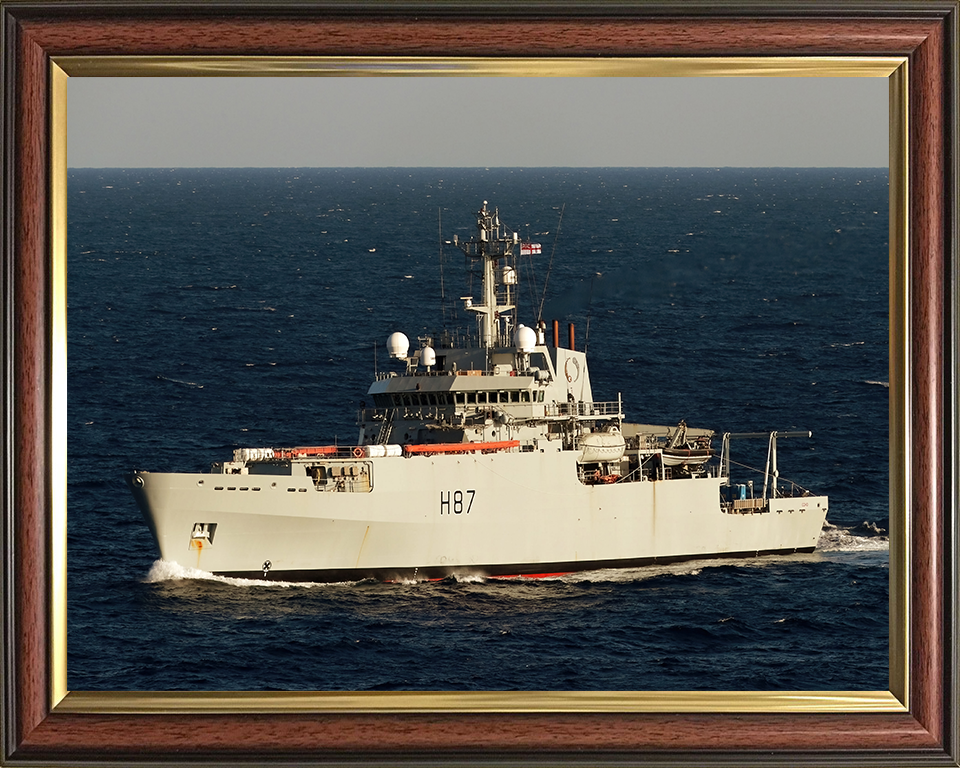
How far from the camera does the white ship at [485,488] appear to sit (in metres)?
34.2

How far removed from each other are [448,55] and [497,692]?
17.5ft

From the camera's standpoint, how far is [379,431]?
38.4m

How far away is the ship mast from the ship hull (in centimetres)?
566

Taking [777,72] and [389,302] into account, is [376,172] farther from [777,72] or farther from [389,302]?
[389,302]

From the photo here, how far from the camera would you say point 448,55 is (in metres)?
11.5

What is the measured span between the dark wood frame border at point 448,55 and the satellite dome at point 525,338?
27939 mm

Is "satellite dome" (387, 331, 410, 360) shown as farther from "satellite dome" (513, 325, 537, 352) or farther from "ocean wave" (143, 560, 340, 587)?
"ocean wave" (143, 560, 340, 587)

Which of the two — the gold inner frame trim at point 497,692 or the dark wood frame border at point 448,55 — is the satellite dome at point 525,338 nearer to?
the gold inner frame trim at point 497,692

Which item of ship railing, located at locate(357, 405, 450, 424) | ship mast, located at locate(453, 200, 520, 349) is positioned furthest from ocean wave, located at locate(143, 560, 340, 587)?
ship mast, located at locate(453, 200, 520, 349)

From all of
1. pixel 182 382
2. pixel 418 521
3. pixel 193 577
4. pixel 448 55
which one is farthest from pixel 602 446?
pixel 448 55

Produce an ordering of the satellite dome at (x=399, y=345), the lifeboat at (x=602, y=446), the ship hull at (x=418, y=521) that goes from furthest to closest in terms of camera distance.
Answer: the lifeboat at (x=602, y=446) < the satellite dome at (x=399, y=345) < the ship hull at (x=418, y=521)

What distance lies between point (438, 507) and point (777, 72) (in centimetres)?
2442

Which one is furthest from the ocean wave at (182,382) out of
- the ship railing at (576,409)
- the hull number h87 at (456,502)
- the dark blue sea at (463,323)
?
the hull number h87 at (456,502)

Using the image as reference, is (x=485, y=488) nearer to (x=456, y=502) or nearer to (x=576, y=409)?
(x=456, y=502)
